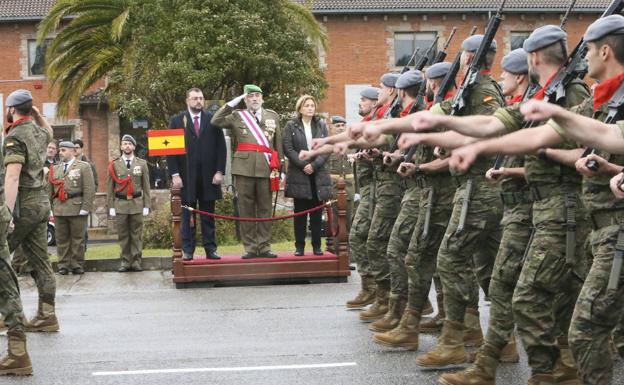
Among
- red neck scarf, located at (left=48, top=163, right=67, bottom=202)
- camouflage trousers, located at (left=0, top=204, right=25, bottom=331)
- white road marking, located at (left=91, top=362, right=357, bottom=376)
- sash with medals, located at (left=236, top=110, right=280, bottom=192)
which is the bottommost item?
white road marking, located at (left=91, top=362, right=357, bottom=376)

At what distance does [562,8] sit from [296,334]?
106 ft

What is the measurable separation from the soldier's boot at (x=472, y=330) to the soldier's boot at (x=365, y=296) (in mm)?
2365

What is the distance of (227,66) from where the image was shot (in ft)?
85.0

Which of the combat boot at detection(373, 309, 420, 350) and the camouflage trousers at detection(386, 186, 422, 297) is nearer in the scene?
the combat boot at detection(373, 309, 420, 350)

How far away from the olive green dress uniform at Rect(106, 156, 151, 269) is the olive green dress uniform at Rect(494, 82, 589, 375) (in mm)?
9834

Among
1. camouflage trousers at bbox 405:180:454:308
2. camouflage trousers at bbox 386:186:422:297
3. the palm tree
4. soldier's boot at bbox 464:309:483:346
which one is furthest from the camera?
the palm tree

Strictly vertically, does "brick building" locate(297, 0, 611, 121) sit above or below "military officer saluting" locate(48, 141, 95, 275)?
above

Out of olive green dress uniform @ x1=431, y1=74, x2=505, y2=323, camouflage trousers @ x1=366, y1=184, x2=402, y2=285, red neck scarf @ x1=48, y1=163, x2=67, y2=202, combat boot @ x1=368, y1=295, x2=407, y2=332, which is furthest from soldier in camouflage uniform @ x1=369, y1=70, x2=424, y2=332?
red neck scarf @ x1=48, y1=163, x2=67, y2=202

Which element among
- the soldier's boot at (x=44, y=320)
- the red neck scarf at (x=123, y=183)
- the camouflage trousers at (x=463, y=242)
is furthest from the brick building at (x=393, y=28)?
the camouflage trousers at (x=463, y=242)

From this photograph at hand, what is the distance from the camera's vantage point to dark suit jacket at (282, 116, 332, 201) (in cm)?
1309

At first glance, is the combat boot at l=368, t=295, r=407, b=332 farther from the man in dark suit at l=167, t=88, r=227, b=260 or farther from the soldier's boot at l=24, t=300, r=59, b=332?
the man in dark suit at l=167, t=88, r=227, b=260

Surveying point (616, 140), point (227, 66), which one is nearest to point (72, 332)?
point (616, 140)

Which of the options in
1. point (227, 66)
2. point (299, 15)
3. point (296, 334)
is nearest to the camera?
point (296, 334)

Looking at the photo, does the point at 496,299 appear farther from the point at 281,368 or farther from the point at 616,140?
the point at 616,140
